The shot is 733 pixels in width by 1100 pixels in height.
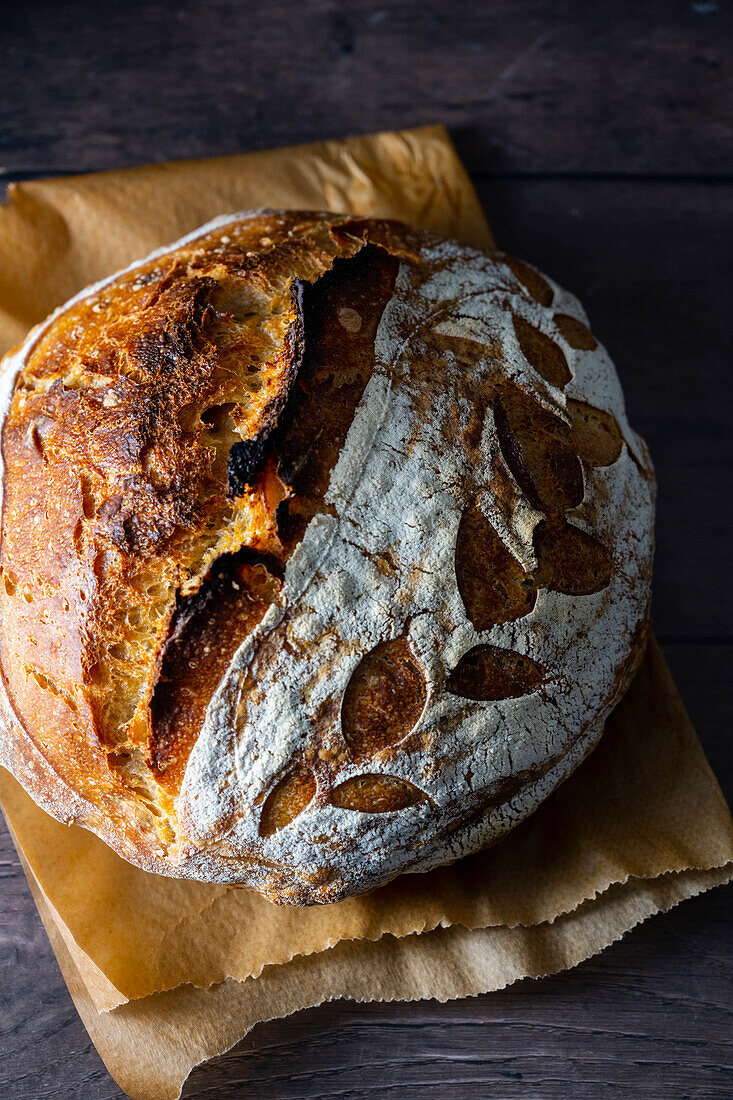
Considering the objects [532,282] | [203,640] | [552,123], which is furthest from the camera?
[552,123]

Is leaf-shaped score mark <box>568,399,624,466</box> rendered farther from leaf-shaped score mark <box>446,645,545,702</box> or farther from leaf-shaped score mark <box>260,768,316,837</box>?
leaf-shaped score mark <box>260,768,316,837</box>

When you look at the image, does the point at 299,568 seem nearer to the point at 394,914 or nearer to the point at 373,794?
the point at 373,794

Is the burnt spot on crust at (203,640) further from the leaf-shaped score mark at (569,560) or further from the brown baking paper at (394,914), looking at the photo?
the brown baking paper at (394,914)

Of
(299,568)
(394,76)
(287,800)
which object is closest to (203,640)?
(299,568)

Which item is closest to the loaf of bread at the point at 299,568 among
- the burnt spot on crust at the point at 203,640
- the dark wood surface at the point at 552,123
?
the burnt spot on crust at the point at 203,640

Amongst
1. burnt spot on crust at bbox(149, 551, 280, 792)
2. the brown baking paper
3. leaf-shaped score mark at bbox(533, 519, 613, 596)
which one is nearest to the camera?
burnt spot on crust at bbox(149, 551, 280, 792)

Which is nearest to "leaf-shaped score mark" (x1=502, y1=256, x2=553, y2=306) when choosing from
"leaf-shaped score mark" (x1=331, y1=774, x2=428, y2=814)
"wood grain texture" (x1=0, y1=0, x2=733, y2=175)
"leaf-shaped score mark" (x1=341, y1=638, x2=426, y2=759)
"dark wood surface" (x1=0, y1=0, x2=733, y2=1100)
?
"dark wood surface" (x1=0, y1=0, x2=733, y2=1100)

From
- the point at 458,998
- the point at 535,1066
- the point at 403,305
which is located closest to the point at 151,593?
the point at 403,305
